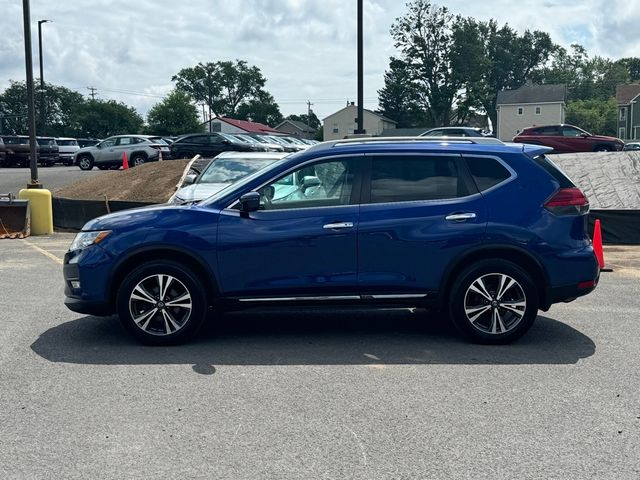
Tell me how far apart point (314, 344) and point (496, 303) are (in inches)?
65.0

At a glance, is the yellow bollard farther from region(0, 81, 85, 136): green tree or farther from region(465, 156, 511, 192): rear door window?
region(0, 81, 85, 136): green tree

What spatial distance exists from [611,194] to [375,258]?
1036cm

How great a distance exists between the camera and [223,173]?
510 inches

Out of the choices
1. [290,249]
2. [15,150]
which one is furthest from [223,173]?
[15,150]

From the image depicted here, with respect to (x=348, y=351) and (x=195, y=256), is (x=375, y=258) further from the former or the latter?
(x=195, y=256)

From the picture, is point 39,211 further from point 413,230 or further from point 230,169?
point 413,230

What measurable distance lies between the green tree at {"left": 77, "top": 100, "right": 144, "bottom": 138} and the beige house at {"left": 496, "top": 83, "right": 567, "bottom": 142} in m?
44.6

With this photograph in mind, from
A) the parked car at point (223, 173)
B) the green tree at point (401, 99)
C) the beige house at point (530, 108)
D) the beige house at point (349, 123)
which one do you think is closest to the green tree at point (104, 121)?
the beige house at point (349, 123)

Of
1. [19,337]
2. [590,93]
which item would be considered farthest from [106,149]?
[590,93]

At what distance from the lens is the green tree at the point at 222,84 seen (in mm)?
122812

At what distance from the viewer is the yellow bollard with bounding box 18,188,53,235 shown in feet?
47.6

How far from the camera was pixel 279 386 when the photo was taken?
5.22 m

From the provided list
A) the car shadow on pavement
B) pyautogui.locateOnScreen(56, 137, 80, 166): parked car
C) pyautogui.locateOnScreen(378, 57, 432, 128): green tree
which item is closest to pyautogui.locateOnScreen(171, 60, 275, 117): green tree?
pyautogui.locateOnScreen(378, 57, 432, 128): green tree

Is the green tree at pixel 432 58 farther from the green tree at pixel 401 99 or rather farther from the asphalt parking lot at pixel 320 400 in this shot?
the asphalt parking lot at pixel 320 400
